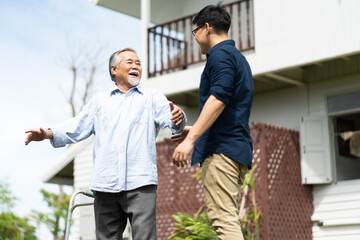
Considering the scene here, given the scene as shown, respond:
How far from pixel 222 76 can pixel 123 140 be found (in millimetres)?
762

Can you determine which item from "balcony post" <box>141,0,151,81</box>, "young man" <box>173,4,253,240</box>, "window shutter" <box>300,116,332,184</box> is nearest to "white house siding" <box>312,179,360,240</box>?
"window shutter" <box>300,116,332,184</box>

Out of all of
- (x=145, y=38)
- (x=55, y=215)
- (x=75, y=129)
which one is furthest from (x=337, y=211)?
(x=55, y=215)

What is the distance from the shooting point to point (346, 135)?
1141 centimetres

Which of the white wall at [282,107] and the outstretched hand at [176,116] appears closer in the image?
the outstretched hand at [176,116]

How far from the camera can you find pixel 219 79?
4055 mm

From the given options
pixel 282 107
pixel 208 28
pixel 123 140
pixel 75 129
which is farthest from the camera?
pixel 282 107

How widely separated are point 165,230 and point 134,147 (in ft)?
26.7

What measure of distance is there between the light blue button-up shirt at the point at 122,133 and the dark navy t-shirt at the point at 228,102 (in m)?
0.26

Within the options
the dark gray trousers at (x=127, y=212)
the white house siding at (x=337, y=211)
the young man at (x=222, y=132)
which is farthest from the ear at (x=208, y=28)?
the white house siding at (x=337, y=211)

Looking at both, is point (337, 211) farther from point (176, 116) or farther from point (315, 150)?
point (176, 116)

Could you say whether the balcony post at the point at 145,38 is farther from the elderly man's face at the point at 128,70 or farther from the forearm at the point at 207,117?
the forearm at the point at 207,117

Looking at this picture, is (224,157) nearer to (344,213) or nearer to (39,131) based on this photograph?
(39,131)

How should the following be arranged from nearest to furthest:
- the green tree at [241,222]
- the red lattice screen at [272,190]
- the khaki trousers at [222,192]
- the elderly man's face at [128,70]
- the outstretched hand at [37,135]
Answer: the khaki trousers at [222,192] < the outstretched hand at [37,135] < the elderly man's face at [128,70] < the green tree at [241,222] < the red lattice screen at [272,190]

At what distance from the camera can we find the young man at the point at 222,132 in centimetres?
397
